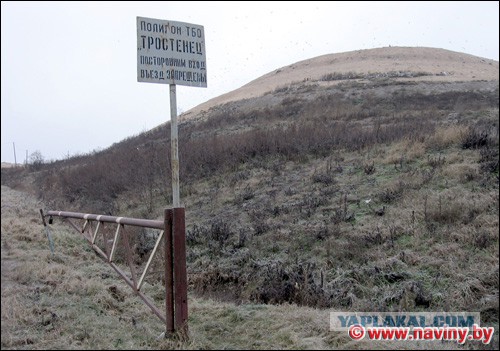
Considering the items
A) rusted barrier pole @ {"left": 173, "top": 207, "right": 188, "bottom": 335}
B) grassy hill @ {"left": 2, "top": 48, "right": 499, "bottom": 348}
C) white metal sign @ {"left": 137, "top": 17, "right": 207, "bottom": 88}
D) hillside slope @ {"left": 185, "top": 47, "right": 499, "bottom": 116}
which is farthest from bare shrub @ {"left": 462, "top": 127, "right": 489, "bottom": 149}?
hillside slope @ {"left": 185, "top": 47, "right": 499, "bottom": 116}

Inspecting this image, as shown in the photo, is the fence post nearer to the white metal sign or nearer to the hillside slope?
the white metal sign

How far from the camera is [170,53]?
4.04 metres

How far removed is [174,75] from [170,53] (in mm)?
216

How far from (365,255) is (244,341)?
332 cm

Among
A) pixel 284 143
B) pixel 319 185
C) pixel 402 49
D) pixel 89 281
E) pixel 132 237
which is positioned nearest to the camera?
pixel 89 281

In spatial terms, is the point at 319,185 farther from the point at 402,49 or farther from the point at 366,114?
the point at 402,49

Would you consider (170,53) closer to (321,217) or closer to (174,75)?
(174,75)

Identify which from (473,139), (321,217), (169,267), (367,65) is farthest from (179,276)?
(367,65)

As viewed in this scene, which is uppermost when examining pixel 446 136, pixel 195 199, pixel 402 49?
pixel 402 49

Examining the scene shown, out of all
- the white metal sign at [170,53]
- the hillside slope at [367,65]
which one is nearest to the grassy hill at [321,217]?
the white metal sign at [170,53]

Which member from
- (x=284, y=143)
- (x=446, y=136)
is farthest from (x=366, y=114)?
(x=446, y=136)

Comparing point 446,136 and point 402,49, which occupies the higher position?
point 402,49

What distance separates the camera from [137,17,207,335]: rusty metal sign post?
371 centimetres

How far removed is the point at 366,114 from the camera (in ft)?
59.5
